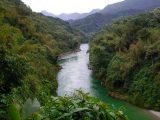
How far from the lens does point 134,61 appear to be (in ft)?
162

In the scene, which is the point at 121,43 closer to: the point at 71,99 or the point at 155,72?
the point at 155,72

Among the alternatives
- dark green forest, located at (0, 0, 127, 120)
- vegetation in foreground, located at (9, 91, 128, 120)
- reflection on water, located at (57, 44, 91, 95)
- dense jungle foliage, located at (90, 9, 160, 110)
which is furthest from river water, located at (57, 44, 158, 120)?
vegetation in foreground, located at (9, 91, 128, 120)

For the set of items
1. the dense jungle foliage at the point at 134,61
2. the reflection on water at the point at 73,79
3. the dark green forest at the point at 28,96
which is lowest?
the reflection on water at the point at 73,79

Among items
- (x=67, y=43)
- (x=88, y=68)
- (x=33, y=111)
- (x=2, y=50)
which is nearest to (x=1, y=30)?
(x=2, y=50)

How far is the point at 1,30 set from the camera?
3184cm

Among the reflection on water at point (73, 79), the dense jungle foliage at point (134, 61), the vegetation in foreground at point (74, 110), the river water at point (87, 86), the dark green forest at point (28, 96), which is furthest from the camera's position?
the reflection on water at point (73, 79)

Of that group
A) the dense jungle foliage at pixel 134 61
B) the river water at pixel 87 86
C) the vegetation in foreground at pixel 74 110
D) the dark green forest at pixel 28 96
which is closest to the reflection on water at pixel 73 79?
the river water at pixel 87 86

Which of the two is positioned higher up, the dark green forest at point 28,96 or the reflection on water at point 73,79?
the dark green forest at point 28,96

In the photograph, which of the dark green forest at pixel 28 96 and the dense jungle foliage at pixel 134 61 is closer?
the dark green forest at pixel 28 96

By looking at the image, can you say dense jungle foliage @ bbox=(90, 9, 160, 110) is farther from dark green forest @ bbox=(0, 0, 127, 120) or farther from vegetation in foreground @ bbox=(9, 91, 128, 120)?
vegetation in foreground @ bbox=(9, 91, 128, 120)

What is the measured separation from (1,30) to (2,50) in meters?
10.2

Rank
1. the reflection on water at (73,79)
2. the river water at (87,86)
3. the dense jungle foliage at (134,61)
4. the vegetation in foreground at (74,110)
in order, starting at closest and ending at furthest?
1. the vegetation in foreground at (74,110)
2. the river water at (87,86)
3. the dense jungle foliage at (134,61)
4. the reflection on water at (73,79)

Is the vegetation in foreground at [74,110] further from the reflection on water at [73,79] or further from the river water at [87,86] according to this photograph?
the reflection on water at [73,79]

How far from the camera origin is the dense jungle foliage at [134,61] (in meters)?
43.8
